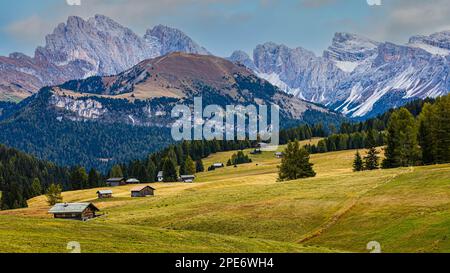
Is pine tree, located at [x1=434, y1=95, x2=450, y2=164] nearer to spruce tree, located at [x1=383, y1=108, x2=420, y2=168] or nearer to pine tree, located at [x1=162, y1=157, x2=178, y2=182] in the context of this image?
spruce tree, located at [x1=383, y1=108, x2=420, y2=168]

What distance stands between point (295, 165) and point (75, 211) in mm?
52345

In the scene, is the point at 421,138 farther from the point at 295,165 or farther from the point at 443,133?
the point at 295,165

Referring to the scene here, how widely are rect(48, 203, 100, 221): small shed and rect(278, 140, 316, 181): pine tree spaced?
153ft

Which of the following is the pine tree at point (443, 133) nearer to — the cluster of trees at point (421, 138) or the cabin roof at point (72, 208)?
the cluster of trees at point (421, 138)

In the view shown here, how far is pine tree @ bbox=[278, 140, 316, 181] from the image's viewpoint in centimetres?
12594

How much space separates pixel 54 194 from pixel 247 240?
9839 cm

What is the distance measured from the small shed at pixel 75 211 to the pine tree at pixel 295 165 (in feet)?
153

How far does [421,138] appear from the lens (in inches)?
4515

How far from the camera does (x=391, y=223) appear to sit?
194 ft

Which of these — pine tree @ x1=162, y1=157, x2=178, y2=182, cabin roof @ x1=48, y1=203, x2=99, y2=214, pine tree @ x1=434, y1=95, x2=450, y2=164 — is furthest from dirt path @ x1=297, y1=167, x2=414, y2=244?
pine tree @ x1=162, y1=157, x2=178, y2=182

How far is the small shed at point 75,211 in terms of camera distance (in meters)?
94.4

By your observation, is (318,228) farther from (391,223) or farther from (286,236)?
(391,223)

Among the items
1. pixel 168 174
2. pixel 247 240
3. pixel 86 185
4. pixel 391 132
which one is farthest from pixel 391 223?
pixel 86 185

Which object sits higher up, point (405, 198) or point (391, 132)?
point (391, 132)
